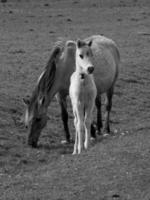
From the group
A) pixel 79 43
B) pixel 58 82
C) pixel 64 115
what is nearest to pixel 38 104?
pixel 58 82

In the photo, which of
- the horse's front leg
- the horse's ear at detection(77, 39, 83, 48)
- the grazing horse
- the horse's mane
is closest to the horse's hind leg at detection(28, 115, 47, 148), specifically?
the grazing horse

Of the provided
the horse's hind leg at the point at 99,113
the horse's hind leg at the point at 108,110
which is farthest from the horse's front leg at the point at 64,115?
the horse's hind leg at the point at 108,110

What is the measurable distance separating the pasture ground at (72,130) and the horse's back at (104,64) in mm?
937

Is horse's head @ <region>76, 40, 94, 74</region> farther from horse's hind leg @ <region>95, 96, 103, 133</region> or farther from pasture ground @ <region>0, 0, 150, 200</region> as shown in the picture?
horse's hind leg @ <region>95, 96, 103, 133</region>

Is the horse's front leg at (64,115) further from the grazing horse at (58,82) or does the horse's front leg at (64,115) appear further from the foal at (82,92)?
the foal at (82,92)

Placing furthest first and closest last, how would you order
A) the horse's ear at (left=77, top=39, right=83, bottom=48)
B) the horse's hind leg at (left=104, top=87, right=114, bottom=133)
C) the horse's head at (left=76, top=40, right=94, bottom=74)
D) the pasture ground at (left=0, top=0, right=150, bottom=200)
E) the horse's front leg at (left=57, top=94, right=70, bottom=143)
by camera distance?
1. the horse's hind leg at (left=104, top=87, right=114, bottom=133)
2. the horse's front leg at (left=57, top=94, right=70, bottom=143)
3. the horse's ear at (left=77, top=39, right=83, bottom=48)
4. the horse's head at (left=76, top=40, right=94, bottom=74)
5. the pasture ground at (left=0, top=0, right=150, bottom=200)

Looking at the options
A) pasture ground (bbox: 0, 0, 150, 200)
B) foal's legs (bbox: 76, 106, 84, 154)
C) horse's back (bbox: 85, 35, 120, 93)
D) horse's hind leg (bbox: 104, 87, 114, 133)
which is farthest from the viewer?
Answer: horse's hind leg (bbox: 104, 87, 114, 133)

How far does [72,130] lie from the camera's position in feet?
39.3

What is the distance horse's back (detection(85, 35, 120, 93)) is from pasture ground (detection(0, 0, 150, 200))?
0.94 meters

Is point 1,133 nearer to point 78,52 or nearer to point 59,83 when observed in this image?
point 59,83

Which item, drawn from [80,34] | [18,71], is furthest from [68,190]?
[80,34]

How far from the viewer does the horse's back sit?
37.1 feet

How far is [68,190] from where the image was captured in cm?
725

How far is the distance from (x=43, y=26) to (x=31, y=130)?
17007 mm
